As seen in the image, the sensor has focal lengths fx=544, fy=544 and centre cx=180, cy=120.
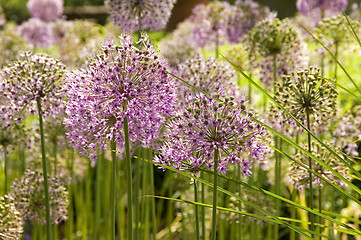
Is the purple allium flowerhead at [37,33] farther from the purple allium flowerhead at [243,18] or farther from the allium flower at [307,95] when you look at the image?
the allium flower at [307,95]

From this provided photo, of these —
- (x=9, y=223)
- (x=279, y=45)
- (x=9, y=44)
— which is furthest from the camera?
(x=9, y=44)

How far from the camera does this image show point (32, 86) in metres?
2.61

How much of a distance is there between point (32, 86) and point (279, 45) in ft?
5.51

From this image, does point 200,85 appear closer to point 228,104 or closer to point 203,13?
point 228,104

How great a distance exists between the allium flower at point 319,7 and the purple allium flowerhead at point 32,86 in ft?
7.80

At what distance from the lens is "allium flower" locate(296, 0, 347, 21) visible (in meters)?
4.29

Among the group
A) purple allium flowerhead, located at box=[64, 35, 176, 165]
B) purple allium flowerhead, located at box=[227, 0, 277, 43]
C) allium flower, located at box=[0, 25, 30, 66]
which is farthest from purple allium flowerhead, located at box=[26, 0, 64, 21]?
purple allium flowerhead, located at box=[64, 35, 176, 165]

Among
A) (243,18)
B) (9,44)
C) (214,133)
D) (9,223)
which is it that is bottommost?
(9,223)

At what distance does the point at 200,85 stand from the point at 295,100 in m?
0.73

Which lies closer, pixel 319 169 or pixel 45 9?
pixel 319 169

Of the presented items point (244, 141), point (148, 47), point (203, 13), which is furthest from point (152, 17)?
point (244, 141)

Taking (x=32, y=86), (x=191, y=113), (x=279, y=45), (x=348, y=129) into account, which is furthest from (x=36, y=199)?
(x=348, y=129)

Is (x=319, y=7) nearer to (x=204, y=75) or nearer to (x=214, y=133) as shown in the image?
(x=204, y=75)

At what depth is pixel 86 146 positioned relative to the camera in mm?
2285
